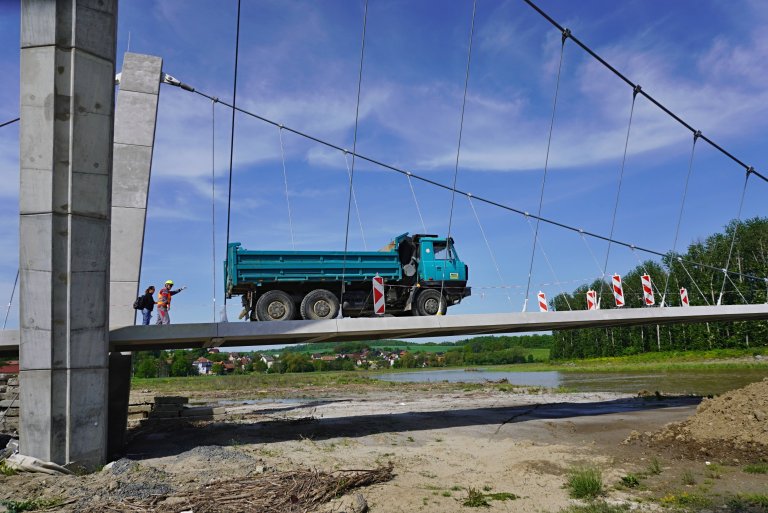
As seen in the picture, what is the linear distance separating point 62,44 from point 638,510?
10.6m

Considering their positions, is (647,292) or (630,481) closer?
(630,481)

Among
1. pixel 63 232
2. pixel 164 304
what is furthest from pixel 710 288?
pixel 63 232

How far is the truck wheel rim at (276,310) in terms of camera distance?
623 inches

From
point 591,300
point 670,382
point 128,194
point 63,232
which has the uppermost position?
point 128,194

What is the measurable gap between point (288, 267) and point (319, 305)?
1365mm

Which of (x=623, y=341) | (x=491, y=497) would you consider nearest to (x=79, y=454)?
(x=491, y=497)

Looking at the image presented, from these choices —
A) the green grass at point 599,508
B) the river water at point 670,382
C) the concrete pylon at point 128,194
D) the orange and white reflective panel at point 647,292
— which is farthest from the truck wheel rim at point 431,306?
the river water at point 670,382

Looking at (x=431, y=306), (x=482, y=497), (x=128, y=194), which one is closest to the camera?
(x=482, y=497)

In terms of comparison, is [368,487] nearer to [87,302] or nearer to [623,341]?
[87,302]

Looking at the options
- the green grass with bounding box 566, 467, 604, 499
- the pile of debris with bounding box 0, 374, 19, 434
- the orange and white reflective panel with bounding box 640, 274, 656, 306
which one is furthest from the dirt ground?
the orange and white reflective panel with bounding box 640, 274, 656, 306

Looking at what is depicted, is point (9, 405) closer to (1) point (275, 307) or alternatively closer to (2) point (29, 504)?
(2) point (29, 504)

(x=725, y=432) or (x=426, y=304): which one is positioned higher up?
(x=426, y=304)

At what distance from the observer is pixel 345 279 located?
16797 millimetres

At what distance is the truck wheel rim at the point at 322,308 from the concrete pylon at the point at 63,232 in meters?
7.01
